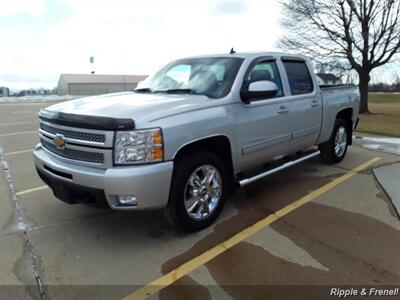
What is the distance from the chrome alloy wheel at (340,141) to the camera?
22.4ft

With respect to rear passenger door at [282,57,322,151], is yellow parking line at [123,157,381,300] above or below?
below

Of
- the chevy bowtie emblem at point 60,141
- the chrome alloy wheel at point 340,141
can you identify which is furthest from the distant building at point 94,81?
the chevy bowtie emblem at point 60,141

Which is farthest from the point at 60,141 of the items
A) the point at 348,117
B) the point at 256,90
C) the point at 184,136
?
the point at 348,117

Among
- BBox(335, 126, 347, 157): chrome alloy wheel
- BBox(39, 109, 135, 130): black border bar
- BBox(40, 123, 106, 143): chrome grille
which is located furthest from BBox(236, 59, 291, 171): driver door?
BBox(335, 126, 347, 157): chrome alloy wheel

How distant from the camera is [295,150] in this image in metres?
5.58

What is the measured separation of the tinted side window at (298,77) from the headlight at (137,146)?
8.82ft

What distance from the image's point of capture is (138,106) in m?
3.73

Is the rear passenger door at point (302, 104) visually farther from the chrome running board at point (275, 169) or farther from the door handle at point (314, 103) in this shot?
the chrome running board at point (275, 169)

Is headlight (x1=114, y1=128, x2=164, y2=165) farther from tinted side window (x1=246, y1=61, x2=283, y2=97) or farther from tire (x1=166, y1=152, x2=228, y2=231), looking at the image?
tinted side window (x1=246, y1=61, x2=283, y2=97)

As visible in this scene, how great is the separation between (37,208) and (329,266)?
3557 mm

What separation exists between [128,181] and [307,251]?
1842 millimetres

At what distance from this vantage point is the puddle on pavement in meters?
3.07

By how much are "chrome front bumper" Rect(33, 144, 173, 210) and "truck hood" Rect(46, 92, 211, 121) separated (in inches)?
19.0

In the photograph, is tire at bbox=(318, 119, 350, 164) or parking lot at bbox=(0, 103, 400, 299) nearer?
parking lot at bbox=(0, 103, 400, 299)
